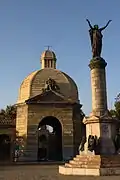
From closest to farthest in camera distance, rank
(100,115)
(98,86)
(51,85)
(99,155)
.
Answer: (99,155)
(100,115)
(98,86)
(51,85)

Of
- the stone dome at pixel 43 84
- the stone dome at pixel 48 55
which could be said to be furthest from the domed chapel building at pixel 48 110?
the stone dome at pixel 48 55

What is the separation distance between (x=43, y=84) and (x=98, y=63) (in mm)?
25725

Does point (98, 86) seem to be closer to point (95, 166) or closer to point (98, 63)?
point (98, 63)

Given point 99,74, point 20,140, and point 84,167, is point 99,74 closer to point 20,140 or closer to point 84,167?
point 84,167

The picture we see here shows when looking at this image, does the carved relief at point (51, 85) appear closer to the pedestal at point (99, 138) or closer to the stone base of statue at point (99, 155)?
the pedestal at point (99, 138)

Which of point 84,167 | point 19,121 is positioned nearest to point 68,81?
point 19,121

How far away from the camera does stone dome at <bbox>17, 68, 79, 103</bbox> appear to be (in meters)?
44.1

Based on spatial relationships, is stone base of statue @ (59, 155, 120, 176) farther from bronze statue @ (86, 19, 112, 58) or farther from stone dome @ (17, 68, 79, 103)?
stone dome @ (17, 68, 79, 103)

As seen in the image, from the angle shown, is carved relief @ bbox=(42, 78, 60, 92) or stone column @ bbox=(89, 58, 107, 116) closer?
stone column @ bbox=(89, 58, 107, 116)

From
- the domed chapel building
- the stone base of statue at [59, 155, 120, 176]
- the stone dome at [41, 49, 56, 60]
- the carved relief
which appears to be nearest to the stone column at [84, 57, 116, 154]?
the stone base of statue at [59, 155, 120, 176]

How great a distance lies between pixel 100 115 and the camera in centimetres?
1827

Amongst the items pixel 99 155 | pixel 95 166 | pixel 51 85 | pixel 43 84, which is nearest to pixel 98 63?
pixel 99 155

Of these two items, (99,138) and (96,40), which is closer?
(99,138)

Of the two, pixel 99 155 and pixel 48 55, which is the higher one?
pixel 48 55
